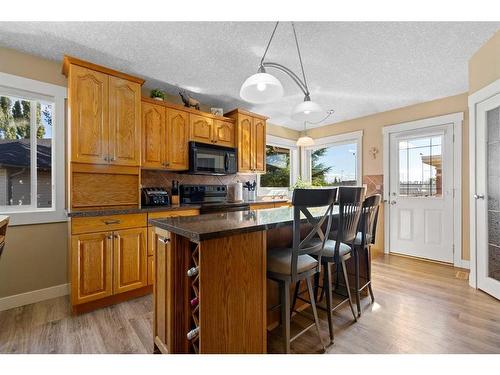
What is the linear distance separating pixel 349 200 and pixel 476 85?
220cm

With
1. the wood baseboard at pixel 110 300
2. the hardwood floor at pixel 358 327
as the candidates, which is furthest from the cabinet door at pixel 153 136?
the hardwood floor at pixel 358 327

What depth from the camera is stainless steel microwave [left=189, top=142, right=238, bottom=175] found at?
327cm

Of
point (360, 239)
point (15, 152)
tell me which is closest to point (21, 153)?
point (15, 152)

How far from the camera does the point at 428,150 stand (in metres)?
3.77

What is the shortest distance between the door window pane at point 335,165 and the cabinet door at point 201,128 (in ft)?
8.78

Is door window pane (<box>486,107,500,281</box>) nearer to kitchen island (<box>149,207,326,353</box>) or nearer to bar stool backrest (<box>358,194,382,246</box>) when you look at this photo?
bar stool backrest (<box>358,194,382,246</box>)

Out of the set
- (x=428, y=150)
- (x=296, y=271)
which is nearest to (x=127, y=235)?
(x=296, y=271)

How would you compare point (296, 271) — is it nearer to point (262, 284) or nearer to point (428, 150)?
point (262, 284)

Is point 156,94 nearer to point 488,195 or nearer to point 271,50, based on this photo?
point 271,50

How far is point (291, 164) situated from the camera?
5410mm

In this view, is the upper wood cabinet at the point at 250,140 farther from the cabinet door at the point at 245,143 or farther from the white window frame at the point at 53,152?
the white window frame at the point at 53,152

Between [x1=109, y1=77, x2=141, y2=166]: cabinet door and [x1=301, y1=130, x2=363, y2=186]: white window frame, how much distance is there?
3.57 m

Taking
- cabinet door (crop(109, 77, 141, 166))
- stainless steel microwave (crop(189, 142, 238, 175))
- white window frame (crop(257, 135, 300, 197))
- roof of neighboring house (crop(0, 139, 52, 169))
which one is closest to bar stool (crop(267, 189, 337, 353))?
cabinet door (crop(109, 77, 141, 166))

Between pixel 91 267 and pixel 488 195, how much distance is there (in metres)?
3.95
